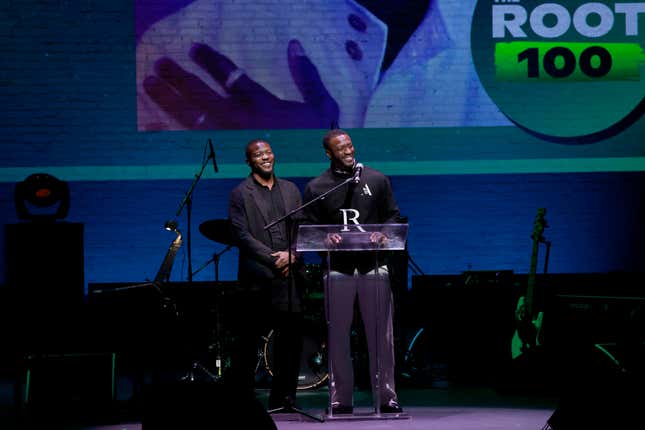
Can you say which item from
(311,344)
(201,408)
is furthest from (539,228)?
(201,408)

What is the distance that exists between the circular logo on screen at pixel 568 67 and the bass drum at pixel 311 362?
300 centimetres

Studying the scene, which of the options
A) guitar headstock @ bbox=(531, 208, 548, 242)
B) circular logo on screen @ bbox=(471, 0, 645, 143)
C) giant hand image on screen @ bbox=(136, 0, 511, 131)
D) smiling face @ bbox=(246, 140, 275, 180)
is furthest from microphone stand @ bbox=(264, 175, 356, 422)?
circular logo on screen @ bbox=(471, 0, 645, 143)

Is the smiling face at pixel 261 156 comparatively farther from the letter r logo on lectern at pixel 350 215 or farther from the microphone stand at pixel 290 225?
the letter r logo on lectern at pixel 350 215

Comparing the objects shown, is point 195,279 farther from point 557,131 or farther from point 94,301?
point 557,131

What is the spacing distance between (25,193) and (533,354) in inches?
175

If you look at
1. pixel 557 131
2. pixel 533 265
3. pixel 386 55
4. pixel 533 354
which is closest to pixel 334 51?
pixel 386 55

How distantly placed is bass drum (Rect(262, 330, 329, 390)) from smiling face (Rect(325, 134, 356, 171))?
239 centimetres

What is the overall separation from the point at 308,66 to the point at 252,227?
3454 mm

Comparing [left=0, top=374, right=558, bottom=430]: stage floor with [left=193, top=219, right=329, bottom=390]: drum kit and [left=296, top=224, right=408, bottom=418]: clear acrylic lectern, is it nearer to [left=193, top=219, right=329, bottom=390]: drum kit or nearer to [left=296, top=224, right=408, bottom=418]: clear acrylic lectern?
[left=193, top=219, right=329, bottom=390]: drum kit

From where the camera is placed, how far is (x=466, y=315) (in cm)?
855

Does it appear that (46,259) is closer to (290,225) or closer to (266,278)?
(266,278)

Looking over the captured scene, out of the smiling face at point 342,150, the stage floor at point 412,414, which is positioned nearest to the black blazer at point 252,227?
the smiling face at point 342,150

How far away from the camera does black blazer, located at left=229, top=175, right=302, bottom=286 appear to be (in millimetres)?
6289

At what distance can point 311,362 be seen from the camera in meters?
8.18
